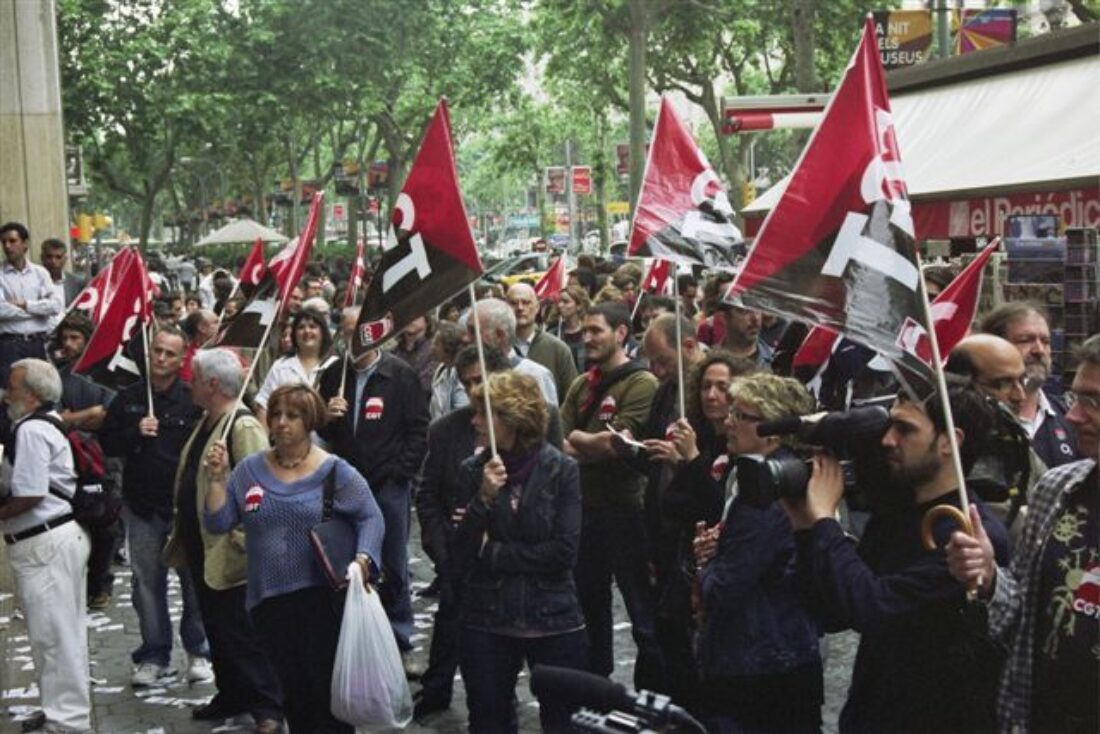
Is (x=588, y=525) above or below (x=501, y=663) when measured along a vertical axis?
above

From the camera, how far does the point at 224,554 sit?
25.5 feet

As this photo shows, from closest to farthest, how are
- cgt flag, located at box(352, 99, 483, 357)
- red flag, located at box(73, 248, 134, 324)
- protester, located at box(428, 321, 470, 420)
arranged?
cgt flag, located at box(352, 99, 483, 357)
protester, located at box(428, 321, 470, 420)
red flag, located at box(73, 248, 134, 324)

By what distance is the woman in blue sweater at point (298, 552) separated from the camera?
690 cm

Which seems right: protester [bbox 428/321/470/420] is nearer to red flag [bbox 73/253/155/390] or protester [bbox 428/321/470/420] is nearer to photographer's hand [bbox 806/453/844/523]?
red flag [bbox 73/253/155/390]

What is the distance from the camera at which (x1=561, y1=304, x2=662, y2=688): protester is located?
7.98 m

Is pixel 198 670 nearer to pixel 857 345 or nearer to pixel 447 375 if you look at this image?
pixel 447 375

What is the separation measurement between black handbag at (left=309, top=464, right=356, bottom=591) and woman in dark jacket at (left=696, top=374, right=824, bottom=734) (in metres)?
2.04

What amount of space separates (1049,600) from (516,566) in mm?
2546

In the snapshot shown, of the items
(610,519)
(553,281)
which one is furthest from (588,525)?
(553,281)

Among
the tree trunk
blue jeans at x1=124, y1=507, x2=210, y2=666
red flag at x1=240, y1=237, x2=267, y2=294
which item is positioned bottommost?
blue jeans at x1=124, y1=507, x2=210, y2=666

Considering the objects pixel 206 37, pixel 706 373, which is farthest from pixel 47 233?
pixel 206 37

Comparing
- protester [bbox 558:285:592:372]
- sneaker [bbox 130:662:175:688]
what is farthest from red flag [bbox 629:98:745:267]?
protester [bbox 558:285:592:372]

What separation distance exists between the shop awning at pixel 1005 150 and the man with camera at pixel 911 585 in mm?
7441

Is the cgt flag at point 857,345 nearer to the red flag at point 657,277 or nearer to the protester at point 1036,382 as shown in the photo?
the protester at point 1036,382
